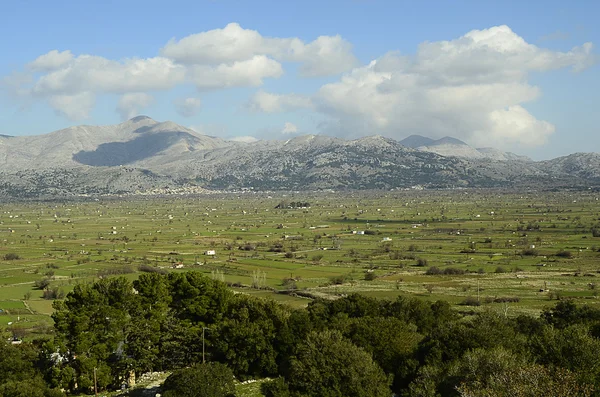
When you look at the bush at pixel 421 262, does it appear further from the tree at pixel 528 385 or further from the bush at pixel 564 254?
the tree at pixel 528 385

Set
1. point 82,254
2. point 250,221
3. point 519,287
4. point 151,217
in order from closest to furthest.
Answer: point 519,287 < point 82,254 < point 250,221 < point 151,217

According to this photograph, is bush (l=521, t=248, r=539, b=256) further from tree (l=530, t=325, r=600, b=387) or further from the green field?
tree (l=530, t=325, r=600, b=387)

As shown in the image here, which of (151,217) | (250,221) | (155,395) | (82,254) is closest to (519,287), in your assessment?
(155,395)

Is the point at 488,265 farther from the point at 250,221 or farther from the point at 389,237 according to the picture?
the point at 250,221

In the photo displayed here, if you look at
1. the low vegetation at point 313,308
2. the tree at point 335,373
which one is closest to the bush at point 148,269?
the low vegetation at point 313,308

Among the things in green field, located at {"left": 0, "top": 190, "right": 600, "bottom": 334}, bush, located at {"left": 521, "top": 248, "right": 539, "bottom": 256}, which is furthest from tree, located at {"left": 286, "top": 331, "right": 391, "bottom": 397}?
bush, located at {"left": 521, "top": 248, "right": 539, "bottom": 256}

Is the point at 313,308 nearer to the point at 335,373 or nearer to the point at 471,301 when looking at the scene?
the point at 335,373

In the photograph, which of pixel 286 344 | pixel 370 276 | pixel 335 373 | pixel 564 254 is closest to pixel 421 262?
pixel 370 276
